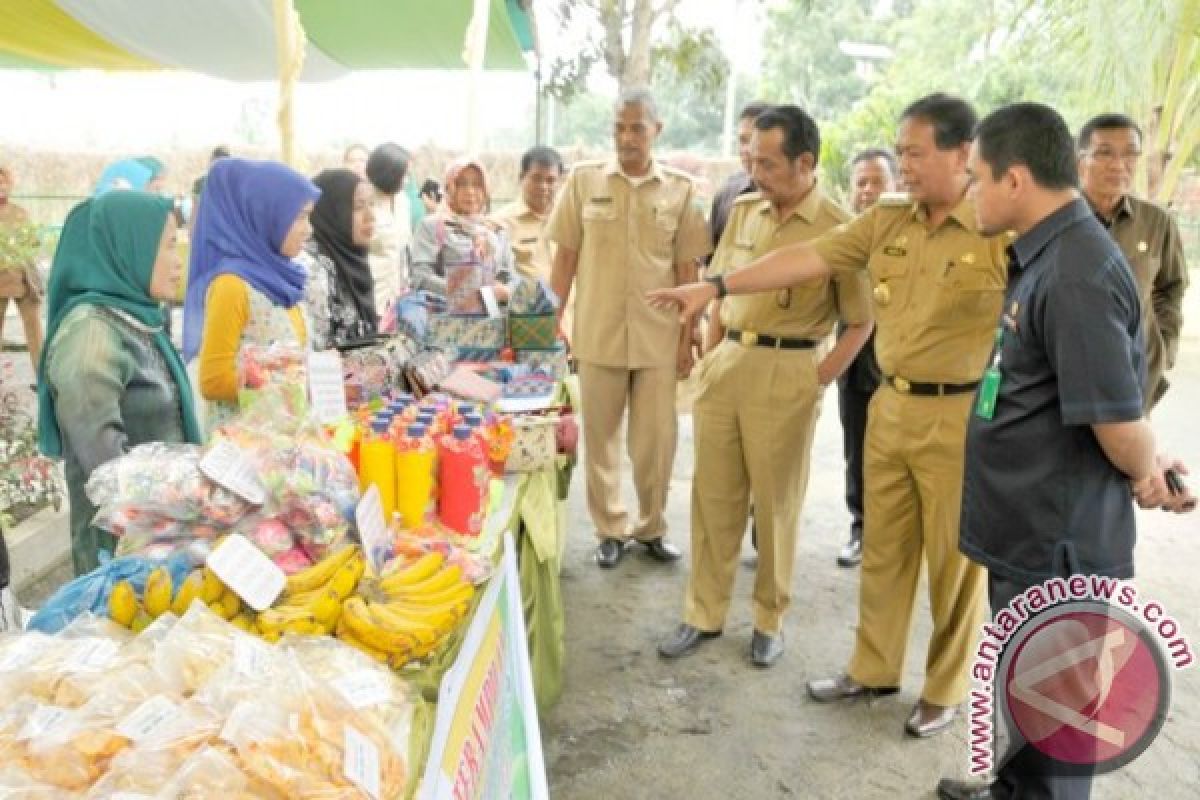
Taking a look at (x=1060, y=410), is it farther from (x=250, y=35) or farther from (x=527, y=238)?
(x=250, y=35)

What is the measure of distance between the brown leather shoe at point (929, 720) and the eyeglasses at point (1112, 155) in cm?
210

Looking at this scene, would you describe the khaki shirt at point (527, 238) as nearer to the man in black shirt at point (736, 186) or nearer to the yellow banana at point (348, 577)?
the man in black shirt at point (736, 186)

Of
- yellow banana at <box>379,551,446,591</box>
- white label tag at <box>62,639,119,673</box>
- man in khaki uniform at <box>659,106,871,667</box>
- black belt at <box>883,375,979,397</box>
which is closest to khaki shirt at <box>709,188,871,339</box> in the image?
man in khaki uniform at <box>659,106,871,667</box>

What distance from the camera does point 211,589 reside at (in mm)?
1506

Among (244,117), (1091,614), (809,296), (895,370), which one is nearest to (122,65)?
(809,296)

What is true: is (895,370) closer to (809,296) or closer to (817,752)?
(809,296)

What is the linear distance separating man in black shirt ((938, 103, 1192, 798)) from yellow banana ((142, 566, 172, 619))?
1729 millimetres

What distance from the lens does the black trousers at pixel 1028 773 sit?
6.79 ft

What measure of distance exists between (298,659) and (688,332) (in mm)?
2742

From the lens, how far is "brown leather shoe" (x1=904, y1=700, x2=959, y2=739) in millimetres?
2750

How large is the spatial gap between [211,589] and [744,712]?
6.26 ft

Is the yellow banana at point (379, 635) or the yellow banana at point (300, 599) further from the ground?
the yellow banana at point (300, 599)

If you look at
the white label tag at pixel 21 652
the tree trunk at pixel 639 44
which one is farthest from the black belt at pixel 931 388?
the tree trunk at pixel 639 44

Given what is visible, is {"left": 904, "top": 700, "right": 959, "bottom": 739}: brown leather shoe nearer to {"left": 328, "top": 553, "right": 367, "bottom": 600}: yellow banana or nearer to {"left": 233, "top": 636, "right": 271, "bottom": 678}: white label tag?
{"left": 328, "top": 553, "right": 367, "bottom": 600}: yellow banana
